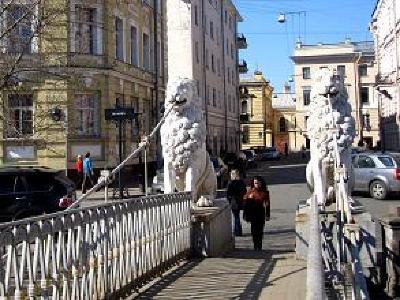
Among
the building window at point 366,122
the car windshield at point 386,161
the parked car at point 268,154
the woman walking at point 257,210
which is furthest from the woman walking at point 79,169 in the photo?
the building window at point 366,122

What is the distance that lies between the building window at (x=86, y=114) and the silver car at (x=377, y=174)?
511 inches

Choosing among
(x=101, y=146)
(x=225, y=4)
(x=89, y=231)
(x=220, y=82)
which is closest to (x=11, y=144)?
(x=101, y=146)

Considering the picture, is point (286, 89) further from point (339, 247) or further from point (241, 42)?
point (339, 247)

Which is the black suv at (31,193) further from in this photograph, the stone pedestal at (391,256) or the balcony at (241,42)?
the balcony at (241,42)

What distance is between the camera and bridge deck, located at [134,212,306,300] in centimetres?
716

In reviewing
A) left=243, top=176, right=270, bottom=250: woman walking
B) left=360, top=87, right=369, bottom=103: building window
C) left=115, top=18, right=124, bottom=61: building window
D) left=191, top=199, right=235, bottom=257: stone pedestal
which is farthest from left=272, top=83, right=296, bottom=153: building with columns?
left=191, top=199, right=235, bottom=257: stone pedestal

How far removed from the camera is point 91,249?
5.88 m

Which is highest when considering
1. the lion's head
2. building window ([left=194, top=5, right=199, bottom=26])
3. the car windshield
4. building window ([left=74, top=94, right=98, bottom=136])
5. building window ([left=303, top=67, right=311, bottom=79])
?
building window ([left=303, top=67, right=311, bottom=79])

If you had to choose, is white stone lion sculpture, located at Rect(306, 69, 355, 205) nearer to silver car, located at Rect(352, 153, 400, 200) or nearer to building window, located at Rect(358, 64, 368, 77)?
silver car, located at Rect(352, 153, 400, 200)

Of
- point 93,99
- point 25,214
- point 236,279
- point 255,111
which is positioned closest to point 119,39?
point 93,99

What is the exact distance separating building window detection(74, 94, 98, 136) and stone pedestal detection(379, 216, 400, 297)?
22863 millimetres

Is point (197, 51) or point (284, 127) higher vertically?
point (197, 51)

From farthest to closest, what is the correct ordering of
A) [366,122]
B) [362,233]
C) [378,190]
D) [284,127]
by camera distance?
[284,127] < [366,122] < [378,190] < [362,233]

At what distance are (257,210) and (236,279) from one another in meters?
5.06
